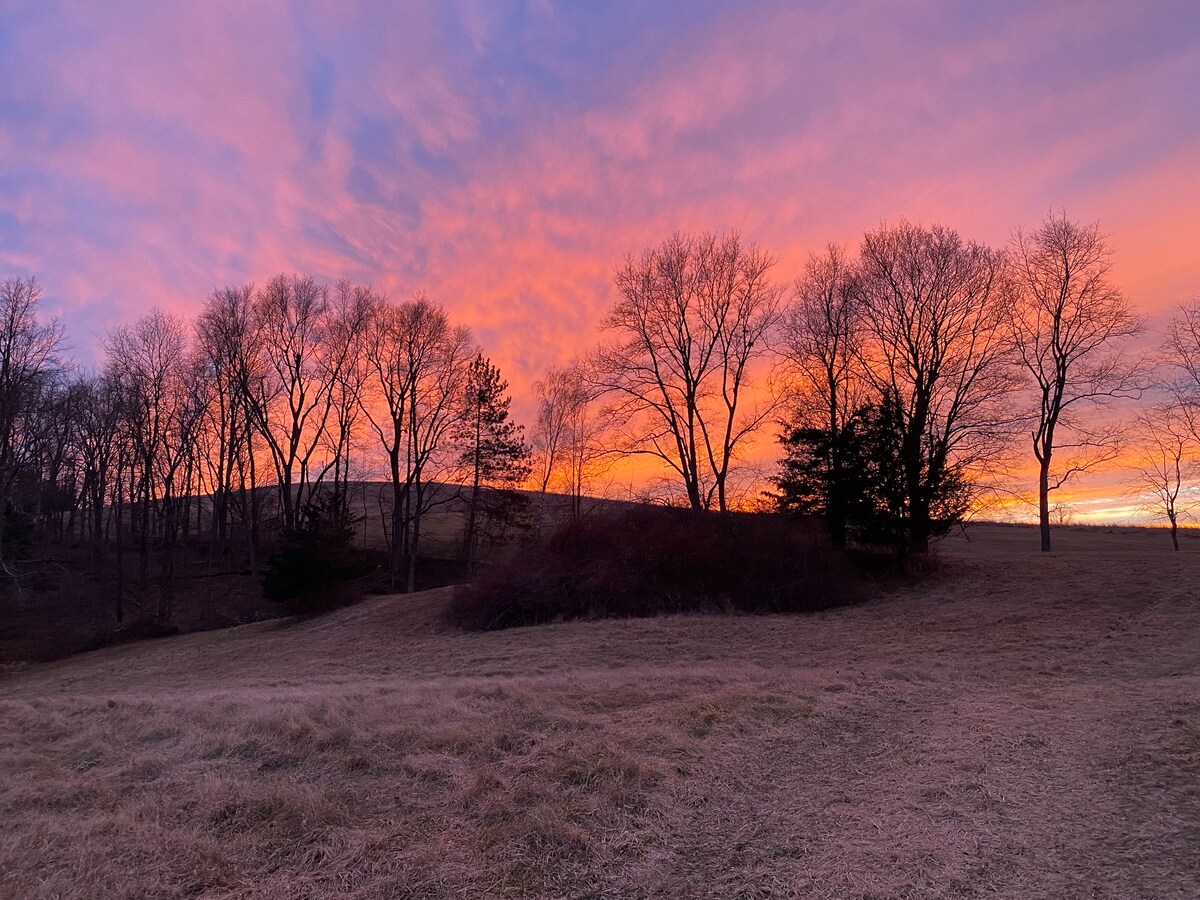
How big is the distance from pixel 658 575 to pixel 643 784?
48.4 ft

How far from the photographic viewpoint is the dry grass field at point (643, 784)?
4.11m

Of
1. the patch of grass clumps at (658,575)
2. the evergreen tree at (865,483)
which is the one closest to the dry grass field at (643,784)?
the patch of grass clumps at (658,575)

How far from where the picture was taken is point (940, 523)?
987 inches

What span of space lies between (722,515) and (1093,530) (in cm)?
4977

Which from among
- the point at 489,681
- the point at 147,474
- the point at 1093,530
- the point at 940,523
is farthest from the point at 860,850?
the point at 1093,530

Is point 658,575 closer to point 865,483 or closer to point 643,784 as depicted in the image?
point 865,483

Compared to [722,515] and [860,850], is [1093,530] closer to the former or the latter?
[722,515]

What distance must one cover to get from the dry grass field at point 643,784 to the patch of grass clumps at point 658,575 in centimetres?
735

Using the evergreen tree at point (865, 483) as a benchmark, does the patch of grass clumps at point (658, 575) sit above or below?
below

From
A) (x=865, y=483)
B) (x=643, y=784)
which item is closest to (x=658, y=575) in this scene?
(x=865, y=483)

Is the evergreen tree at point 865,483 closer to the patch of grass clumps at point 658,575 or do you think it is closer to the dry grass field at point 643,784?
the patch of grass clumps at point 658,575

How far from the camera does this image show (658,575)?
2008cm

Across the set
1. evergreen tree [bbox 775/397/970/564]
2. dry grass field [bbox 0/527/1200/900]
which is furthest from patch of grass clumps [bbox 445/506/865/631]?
dry grass field [bbox 0/527/1200/900]

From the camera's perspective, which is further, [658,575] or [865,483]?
[865,483]
